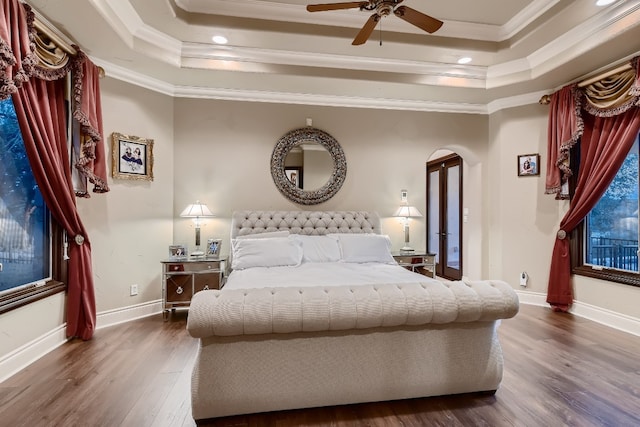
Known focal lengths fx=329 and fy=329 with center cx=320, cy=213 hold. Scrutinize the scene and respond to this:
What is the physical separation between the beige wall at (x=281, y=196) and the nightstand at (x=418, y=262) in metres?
0.43

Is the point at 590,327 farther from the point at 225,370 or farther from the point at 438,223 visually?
the point at 225,370

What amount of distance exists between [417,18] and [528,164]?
10.3ft

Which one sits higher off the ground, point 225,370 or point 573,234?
point 573,234

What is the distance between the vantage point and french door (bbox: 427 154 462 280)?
6.21 metres

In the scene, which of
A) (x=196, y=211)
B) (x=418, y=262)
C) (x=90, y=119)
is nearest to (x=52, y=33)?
(x=90, y=119)

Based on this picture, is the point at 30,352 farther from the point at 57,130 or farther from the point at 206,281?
the point at 57,130

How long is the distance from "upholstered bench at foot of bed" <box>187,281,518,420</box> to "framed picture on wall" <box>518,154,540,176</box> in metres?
3.02

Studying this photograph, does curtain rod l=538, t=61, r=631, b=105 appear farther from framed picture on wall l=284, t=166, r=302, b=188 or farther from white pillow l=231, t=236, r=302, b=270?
white pillow l=231, t=236, r=302, b=270

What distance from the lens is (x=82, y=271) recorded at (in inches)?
127

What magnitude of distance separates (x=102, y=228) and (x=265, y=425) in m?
2.86

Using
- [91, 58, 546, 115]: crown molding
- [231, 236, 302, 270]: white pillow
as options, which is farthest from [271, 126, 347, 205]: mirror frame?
[231, 236, 302, 270]: white pillow

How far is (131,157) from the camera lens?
12.7 ft

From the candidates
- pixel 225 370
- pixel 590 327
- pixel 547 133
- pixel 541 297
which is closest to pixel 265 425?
pixel 225 370

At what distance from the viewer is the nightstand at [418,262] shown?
14.6ft
